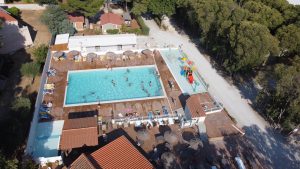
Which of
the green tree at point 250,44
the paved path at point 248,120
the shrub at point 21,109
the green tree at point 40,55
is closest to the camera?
the paved path at point 248,120

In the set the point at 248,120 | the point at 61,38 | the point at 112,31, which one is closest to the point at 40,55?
the point at 61,38

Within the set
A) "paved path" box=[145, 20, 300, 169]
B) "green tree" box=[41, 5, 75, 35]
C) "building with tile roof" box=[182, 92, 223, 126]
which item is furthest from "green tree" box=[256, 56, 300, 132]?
"green tree" box=[41, 5, 75, 35]

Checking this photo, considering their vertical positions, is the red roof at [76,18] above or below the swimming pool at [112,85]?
above

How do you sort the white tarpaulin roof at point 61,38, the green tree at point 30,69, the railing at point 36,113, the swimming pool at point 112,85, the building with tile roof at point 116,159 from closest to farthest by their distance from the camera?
1. the building with tile roof at point 116,159
2. the railing at point 36,113
3. the swimming pool at point 112,85
4. the green tree at point 30,69
5. the white tarpaulin roof at point 61,38

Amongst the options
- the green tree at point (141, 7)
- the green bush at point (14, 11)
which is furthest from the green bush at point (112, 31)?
the green bush at point (14, 11)

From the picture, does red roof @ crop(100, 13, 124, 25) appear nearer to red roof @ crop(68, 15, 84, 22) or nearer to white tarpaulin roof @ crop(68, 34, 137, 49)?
red roof @ crop(68, 15, 84, 22)

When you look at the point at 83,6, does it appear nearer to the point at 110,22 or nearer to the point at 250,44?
the point at 110,22

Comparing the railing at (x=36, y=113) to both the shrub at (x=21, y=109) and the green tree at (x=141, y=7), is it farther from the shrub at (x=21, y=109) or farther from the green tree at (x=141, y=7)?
the green tree at (x=141, y=7)

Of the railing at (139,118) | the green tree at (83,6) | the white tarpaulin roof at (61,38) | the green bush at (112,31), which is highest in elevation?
the green tree at (83,6)
